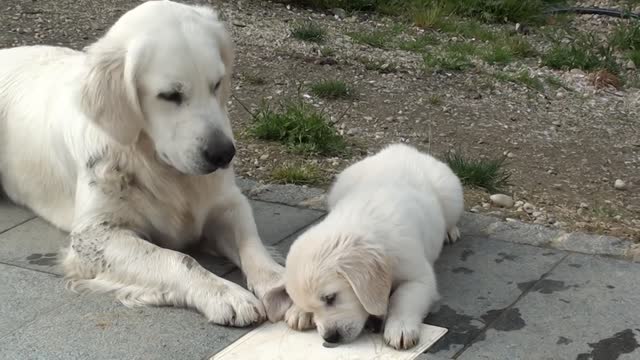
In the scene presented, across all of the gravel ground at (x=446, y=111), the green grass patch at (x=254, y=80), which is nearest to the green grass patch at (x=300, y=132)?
the gravel ground at (x=446, y=111)

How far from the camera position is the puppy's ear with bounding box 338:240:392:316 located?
2.89 metres

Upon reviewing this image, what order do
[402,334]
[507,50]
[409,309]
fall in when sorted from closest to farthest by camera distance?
[402,334] → [409,309] → [507,50]

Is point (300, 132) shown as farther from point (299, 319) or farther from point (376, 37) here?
point (376, 37)

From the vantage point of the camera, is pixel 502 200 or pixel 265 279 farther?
pixel 502 200

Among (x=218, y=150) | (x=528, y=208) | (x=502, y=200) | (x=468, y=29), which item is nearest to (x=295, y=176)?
(x=502, y=200)

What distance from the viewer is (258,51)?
7438mm

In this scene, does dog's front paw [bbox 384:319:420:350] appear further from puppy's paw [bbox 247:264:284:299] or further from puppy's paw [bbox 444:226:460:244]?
puppy's paw [bbox 444:226:460:244]

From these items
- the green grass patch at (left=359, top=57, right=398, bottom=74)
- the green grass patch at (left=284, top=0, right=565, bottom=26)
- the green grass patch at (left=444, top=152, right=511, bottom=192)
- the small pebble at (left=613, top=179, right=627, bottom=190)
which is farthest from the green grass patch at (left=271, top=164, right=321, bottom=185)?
the green grass patch at (left=284, top=0, right=565, bottom=26)

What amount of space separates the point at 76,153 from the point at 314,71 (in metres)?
3.52

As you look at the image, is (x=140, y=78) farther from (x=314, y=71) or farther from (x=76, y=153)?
(x=314, y=71)

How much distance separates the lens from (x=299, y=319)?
9.97ft

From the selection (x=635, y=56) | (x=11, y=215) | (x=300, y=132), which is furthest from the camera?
(x=635, y=56)

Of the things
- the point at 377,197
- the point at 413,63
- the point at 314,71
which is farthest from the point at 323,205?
the point at 413,63

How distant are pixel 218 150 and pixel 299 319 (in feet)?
2.29
